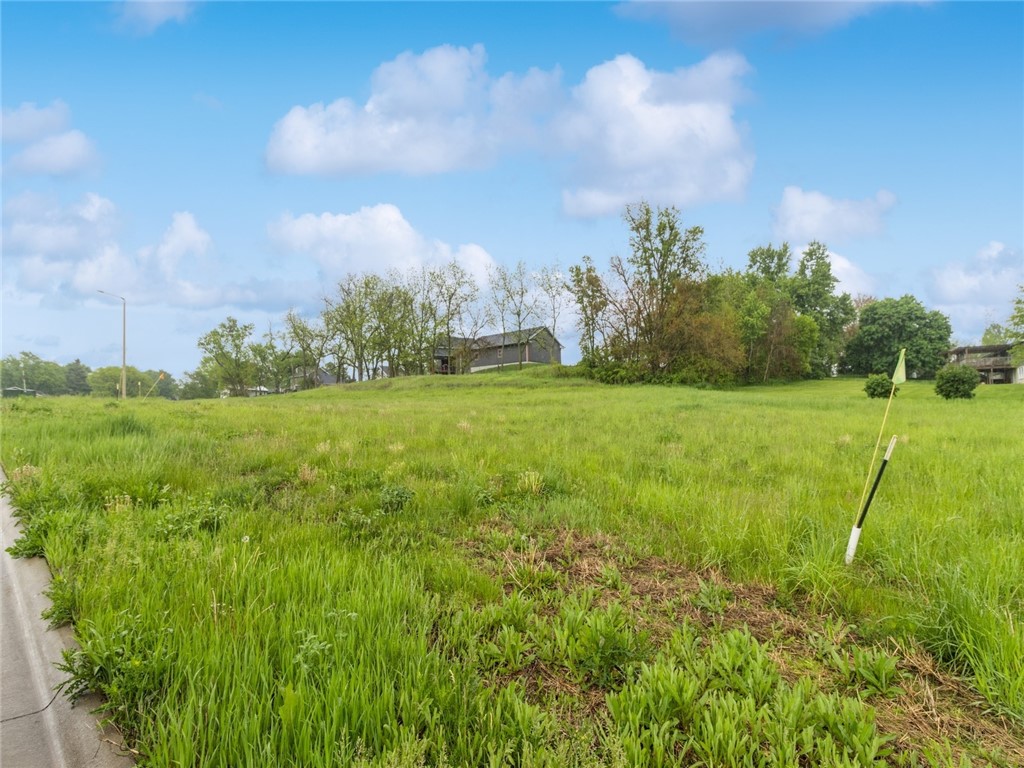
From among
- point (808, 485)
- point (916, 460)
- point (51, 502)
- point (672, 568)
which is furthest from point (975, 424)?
point (51, 502)

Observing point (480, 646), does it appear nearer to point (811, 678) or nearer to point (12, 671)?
point (811, 678)

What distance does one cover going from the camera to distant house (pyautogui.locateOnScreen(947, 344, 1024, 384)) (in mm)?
66062

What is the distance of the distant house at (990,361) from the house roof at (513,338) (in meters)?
58.1

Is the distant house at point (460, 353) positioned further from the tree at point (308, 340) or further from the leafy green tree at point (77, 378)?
the leafy green tree at point (77, 378)

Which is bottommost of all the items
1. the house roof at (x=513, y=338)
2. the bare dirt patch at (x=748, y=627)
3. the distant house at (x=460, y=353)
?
the bare dirt patch at (x=748, y=627)

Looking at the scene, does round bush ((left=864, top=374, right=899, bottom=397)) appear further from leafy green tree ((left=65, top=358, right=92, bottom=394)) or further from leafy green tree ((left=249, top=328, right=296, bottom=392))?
leafy green tree ((left=65, top=358, right=92, bottom=394))

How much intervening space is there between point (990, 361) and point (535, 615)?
95.3 metres

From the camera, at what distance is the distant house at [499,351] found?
2391 inches

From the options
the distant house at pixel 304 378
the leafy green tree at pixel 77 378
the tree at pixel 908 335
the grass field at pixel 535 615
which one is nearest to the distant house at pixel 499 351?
the distant house at pixel 304 378

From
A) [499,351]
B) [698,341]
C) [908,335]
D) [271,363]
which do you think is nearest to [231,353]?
[271,363]

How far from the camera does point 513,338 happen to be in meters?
65.7

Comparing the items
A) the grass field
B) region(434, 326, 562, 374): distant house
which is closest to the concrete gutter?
the grass field

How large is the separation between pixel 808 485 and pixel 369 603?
492 centimetres

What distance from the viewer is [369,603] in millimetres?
2533
